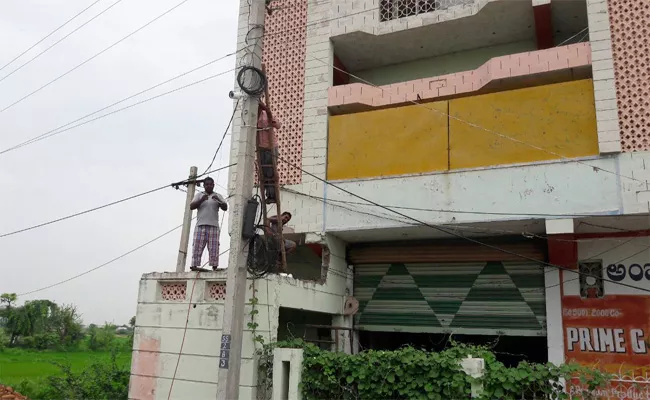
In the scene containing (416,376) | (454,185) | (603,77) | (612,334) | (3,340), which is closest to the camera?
(416,376)

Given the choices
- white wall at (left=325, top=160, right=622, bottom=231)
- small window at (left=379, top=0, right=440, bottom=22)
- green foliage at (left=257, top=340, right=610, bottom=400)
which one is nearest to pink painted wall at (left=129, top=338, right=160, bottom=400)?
green foliage at (left=257, top=340, right=610, bottom=400)

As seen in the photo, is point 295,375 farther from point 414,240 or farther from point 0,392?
point 0,392

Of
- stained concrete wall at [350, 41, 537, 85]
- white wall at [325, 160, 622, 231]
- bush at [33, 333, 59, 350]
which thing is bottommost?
bush at [33, 333, 59, 350]

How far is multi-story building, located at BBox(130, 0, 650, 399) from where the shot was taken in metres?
8.40

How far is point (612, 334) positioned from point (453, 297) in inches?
113

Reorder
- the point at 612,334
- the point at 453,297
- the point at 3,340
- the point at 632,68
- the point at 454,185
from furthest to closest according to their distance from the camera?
the point at 3,340, the point at 453,297, the point at 454,185, the point at 612,334, the point at 632,68

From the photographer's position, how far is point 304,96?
1095 cm

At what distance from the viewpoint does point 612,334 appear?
29.4ft

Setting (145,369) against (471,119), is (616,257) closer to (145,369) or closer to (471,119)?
(471,119)

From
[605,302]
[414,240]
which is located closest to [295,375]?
[414,240]

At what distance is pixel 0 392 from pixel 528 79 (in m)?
12.3

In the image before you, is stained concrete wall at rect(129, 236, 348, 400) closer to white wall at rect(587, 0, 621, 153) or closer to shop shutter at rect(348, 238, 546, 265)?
shop shutter at rect(348, 238, 546, 265)

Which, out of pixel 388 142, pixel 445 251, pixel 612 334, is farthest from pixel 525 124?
pixel 612 334

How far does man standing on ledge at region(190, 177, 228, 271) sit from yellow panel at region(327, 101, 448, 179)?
265 cm
